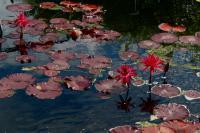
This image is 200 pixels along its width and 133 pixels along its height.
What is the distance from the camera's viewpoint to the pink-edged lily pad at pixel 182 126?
5504 millimetres

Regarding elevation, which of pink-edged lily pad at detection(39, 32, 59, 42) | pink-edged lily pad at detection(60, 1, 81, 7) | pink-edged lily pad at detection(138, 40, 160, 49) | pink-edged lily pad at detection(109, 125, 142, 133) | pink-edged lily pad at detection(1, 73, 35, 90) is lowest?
pink-edged lily pad at detection(109, 125, 142, 133)

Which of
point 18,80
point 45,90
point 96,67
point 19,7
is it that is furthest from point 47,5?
point 45,90

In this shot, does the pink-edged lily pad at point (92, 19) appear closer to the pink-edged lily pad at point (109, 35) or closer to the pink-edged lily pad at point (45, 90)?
the pink-edged lily pad at point (109, 35)

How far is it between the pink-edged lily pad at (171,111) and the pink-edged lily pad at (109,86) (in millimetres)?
772

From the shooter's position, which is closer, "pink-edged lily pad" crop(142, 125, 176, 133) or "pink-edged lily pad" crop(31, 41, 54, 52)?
"pink-edged lily pad" crop(142, 125, 176, 133)

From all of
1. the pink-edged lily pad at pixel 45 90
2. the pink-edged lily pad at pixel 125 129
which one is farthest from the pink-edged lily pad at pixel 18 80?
the pink-edged lily pad at pixel 125 129

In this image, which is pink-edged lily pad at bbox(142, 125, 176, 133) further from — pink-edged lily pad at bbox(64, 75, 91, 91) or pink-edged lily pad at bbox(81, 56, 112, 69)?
pink-edged lily pad at bbox(81, 56, 112, 69)

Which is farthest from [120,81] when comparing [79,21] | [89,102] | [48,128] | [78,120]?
[79,21]

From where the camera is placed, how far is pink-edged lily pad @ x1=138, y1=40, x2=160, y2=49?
8.09 meters

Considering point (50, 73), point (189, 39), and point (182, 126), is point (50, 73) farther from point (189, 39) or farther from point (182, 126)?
point (189, 39)

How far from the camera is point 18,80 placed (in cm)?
660

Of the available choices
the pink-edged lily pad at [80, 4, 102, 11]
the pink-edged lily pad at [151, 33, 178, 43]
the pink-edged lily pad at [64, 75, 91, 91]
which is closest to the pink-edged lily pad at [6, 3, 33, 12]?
the pink-edged lily pad at [80, 4, 102, 11]

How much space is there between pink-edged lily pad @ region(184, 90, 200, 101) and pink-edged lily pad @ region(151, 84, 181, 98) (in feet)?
0.41

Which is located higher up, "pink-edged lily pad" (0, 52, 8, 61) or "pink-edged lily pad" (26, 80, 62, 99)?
"pink-edged lily pad" (0, 52, 8, 61)
